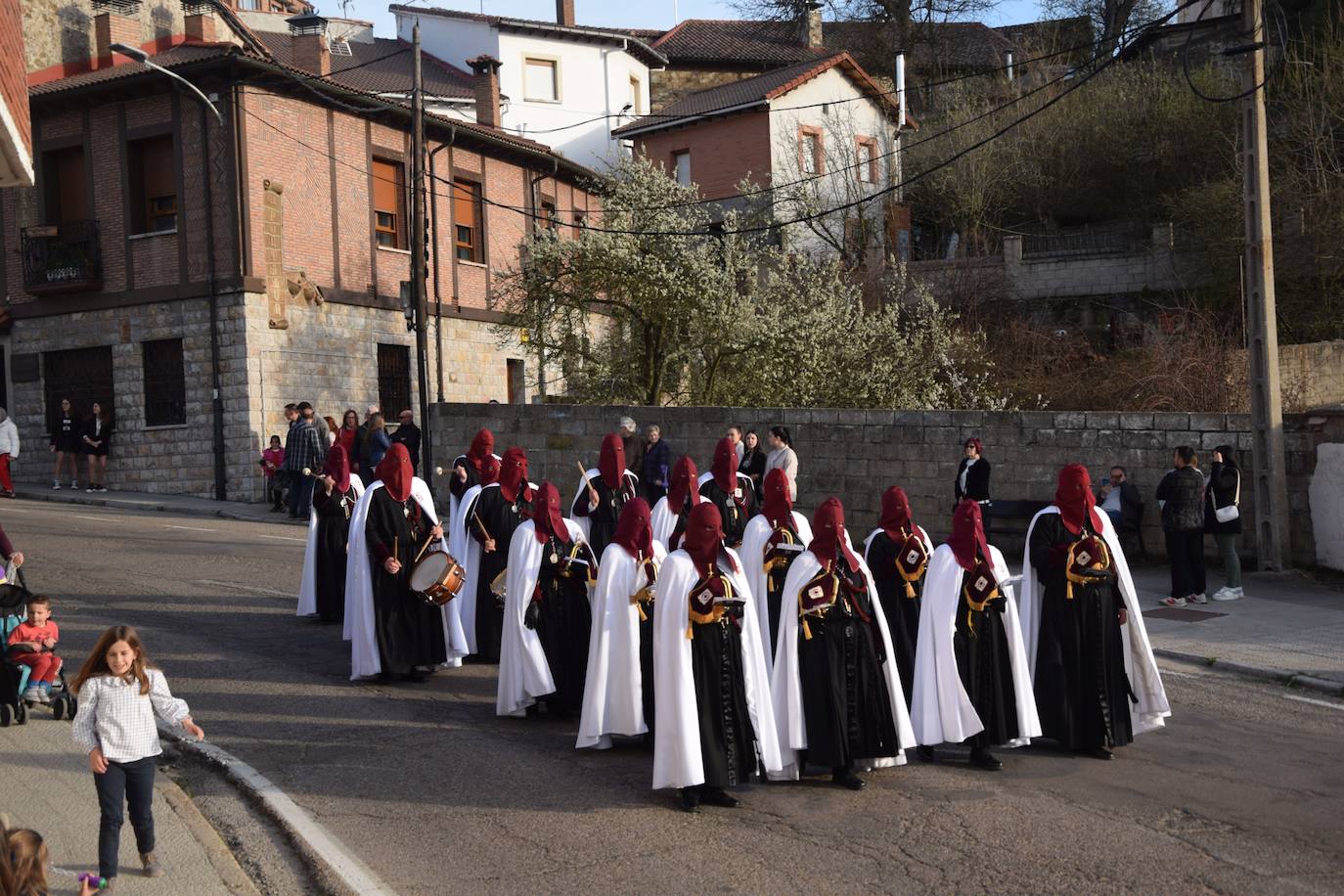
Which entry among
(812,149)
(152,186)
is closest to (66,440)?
(152,186)

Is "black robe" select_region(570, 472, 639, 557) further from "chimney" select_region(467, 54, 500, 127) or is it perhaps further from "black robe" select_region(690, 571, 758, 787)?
"chimney" select_region(467, 54, 500, 127)

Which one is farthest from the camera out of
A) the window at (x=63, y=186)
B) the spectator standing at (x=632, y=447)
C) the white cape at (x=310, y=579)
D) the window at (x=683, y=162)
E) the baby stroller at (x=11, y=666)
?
the window at (x=683, y=162)

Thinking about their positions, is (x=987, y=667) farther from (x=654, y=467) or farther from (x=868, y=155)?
(x=868, y=155)

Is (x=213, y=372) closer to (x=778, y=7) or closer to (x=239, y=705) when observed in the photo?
(x=239, y=705)

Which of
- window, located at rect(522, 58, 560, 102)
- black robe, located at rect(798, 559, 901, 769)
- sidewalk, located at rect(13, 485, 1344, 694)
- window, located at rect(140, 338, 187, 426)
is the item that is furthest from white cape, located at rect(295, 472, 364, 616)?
window, located at rect(522, 58, 560, 102)

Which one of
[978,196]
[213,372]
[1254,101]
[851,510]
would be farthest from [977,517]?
[978,196]

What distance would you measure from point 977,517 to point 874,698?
132 cm

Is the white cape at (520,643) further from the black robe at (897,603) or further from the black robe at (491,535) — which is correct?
Answer: the black robe at (897,603)

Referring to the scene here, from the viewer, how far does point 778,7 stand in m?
53.8

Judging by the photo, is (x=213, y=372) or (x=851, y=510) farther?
(x=213, y=372)

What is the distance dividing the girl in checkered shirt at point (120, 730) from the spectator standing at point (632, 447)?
10.0 m

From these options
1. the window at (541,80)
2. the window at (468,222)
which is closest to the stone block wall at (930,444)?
the window at (468,222)

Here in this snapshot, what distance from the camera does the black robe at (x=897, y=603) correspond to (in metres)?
8.59

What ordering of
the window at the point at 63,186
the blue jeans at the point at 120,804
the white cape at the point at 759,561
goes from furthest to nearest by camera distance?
the window at the point at 63,186 < the white cape at the point at 759,561 < the blue jeans at the point at 120,804
